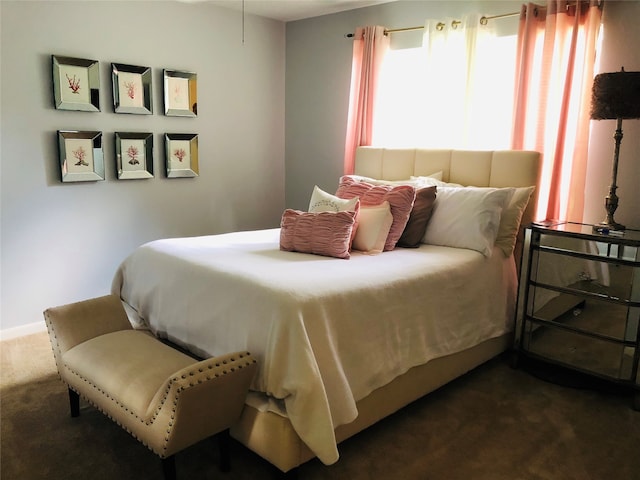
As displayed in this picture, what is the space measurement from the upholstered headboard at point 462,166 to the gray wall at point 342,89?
1.22 ft

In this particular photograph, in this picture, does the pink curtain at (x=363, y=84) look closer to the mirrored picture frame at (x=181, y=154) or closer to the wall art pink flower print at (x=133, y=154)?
the mirrored picture frame at (x=181, y=154)

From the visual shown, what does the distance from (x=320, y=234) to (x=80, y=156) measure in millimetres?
1874

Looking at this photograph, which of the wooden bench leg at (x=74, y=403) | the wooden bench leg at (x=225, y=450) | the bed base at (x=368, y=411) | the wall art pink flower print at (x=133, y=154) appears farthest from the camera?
the wall art pink flower print at (x=133, y=154)

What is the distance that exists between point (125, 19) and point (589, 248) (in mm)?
3325

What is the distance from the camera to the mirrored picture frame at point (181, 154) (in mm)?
4035

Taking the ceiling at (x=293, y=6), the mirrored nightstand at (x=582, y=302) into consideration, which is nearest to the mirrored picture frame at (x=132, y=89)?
the ceiling at (x=293, y=6)

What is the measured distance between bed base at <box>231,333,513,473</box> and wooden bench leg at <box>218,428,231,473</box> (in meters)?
0.05

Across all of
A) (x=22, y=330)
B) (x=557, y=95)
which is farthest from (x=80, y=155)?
(x=557, y=95)

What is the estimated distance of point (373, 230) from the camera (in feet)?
9.45

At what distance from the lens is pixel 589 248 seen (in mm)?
2715

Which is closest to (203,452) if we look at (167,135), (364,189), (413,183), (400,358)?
(400,358)

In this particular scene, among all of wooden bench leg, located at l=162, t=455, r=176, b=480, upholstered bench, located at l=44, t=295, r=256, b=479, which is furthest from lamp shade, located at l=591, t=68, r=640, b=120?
wooden bench leg, located at l=162, t=455, r=176, b=480

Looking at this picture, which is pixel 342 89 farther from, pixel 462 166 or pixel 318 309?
pixel 318 309

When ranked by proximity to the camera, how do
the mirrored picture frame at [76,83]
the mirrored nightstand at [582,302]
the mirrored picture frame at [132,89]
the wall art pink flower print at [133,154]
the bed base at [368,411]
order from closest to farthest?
the bed base at [368,411] < the mirrored nightstand at [582,302] < the mirrored picture frame at [76,83] < the mirrored picture frame at [132,89] < the wall art pink flower print at [133,154]
